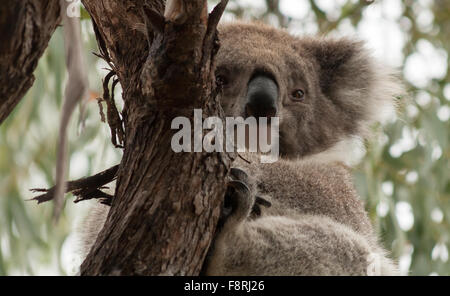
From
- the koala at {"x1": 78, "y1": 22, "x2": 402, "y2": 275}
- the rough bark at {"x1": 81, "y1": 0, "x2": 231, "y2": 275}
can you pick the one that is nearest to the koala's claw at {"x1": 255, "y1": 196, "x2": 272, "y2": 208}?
the koala at {"x1": 78, "y1": 22, "x2": 402, "y2": 275}

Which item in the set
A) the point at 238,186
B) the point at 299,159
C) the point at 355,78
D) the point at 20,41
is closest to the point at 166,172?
the point at 238,186

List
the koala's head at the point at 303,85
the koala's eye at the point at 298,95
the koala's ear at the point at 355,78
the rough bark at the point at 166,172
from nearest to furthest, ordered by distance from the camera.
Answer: the rough bark at the point at 166,172, the koala's head at the point at 303,85, the koala's eye at the point at 298,95, the koala's ear at the point at 355,78

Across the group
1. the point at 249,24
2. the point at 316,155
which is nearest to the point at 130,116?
the point at 316,155

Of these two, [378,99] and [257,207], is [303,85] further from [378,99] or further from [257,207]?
[257,207]

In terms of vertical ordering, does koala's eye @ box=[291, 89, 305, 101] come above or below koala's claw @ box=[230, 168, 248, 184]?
above

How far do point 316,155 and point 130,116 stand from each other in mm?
1426

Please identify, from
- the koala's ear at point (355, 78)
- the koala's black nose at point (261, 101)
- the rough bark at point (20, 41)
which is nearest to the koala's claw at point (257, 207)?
the koala's black nose at point (261, 101)

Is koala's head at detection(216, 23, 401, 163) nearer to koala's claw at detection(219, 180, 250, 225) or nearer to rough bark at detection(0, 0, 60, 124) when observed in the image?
koala's claw at detection(219, 180, 250, 225)

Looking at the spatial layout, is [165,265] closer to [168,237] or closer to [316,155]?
[168,237]

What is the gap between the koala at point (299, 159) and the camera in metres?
1.84

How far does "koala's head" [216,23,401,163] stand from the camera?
2.68 m

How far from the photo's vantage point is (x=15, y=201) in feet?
13.2

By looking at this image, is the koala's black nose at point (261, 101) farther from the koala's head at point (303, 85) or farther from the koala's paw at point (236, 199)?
the koala's paw at point (236, 199)
